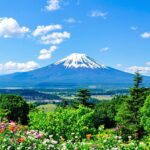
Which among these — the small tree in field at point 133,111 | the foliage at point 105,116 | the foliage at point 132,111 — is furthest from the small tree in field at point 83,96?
the foliage at point 132,111

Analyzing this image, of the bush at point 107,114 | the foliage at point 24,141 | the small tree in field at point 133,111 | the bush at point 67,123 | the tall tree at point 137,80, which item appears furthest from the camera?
the bush at point 107,114

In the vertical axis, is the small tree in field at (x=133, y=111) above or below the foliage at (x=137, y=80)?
below

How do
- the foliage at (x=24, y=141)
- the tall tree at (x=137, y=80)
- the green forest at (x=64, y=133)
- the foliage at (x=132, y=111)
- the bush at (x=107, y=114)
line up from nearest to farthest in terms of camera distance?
the foliage at (x=24, y=141) < the green forest at (x=64, y=133) < the foliage at (x=132, y=111) < the tall tree at (x=137, y=80) < the bush at (x=107, y=114)

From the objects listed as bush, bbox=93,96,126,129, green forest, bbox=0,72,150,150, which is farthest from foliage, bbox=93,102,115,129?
green forest, bbox=0,72,150,150

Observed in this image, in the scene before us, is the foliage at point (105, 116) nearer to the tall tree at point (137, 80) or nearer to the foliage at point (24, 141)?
the tall tree at point (137, 80)

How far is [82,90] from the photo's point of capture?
86.9 meters

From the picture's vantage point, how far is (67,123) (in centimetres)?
2792

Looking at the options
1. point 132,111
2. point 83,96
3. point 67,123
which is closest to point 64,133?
point 67,123

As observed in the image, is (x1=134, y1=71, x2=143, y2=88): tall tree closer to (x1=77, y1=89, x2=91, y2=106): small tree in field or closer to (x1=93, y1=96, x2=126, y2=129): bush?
(x1=77, y1=89, x2=91, y2=106): small tree in field

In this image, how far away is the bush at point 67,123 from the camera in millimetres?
27297

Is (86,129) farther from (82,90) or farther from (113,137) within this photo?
(82,90)

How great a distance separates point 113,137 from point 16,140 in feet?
11.1

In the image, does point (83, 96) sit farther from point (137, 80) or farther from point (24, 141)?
point (24, 141)

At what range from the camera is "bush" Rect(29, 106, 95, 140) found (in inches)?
1075
